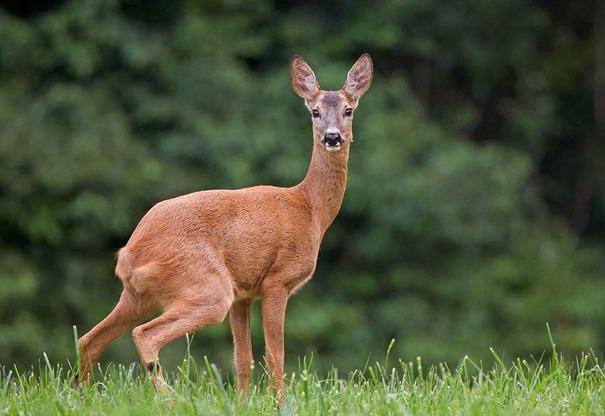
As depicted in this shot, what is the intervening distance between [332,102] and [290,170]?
761 cm

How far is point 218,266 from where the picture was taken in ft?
18.7

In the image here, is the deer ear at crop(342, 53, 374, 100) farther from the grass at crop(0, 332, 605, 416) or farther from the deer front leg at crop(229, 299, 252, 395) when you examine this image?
the grass at crop(0, 332, 605, 416)

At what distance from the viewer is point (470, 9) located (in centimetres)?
→ 1641

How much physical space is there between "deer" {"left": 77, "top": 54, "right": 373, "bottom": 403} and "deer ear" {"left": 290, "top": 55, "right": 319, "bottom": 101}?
39 centimetres

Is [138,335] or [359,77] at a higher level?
[359,77]

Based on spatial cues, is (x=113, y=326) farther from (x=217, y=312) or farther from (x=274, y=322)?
(x=274, y=322)

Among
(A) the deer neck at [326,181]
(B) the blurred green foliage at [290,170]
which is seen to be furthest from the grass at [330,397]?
(B) the blurred green foliage at [290,170]

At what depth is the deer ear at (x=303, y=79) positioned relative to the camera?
6777 millimetres

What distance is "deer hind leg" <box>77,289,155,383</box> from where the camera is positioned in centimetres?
564

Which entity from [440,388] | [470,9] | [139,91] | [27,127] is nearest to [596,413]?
[440,388]

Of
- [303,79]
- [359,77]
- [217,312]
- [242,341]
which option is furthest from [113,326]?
[359,77]

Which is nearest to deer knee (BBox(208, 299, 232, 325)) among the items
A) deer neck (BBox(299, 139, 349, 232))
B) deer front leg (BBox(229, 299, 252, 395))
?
deer front leg (BBox(229, 299, 252, 395))

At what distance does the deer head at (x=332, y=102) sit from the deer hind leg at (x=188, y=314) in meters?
1.02

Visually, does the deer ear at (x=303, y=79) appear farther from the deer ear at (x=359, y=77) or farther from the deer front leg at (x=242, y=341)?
the deer front leg at (x=242, y=341)
